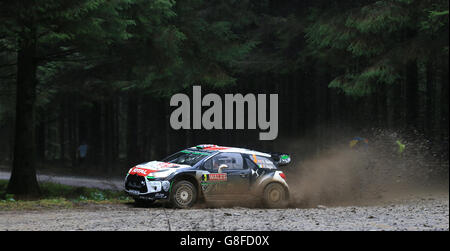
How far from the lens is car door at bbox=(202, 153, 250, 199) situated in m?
15.3

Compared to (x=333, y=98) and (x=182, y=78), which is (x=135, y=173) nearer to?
(x=182, y=78)

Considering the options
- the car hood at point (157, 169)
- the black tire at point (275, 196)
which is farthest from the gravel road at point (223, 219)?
the black tire at point (275, 196)

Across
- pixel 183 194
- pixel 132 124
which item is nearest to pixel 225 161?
pixel 183 194

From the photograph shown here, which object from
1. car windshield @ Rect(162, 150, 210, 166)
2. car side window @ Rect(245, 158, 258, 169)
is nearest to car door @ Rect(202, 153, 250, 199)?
car side window @ Rect(245, 158, 258, 169)

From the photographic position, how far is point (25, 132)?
19.2m

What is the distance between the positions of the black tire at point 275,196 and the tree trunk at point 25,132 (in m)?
8.00

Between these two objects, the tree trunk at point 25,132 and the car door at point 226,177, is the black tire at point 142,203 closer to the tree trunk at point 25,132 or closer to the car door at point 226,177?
the car door at point 226,177

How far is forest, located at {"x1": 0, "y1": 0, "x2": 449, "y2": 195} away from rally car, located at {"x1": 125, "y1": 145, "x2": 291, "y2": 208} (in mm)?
4229

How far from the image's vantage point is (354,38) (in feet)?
64.3

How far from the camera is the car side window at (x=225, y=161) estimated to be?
15523 mm

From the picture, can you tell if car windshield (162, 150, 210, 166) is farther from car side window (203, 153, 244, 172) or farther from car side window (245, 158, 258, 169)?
car side window (245, 158, 258, 169)

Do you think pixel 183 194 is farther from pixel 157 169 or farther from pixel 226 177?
pixel 226 177

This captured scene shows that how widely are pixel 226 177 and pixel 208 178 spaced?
538mm
